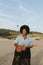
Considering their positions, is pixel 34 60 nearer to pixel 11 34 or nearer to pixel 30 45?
pixel 30 45

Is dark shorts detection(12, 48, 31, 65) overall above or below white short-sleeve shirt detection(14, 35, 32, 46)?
below

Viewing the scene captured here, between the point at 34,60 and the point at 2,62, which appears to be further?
the point at 34,60

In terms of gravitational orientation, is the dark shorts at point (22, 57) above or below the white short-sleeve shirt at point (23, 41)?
below

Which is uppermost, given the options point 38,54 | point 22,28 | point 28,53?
point 22,28

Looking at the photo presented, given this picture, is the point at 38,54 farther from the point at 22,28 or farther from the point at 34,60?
the point at 22,28

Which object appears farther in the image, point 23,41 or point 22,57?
point 22,57

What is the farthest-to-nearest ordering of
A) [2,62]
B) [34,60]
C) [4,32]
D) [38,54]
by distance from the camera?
[4,32] < [38,54] < [34,60] < [2,62]

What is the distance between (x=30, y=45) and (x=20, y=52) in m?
0.33

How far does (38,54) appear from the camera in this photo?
14070 mm

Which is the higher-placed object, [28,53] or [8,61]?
[28,53]

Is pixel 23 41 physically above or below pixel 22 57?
above

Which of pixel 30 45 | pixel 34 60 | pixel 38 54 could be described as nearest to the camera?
pixel 30 45

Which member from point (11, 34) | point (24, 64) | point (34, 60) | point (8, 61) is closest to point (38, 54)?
point (34, 60)

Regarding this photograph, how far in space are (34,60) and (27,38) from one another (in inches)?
171
